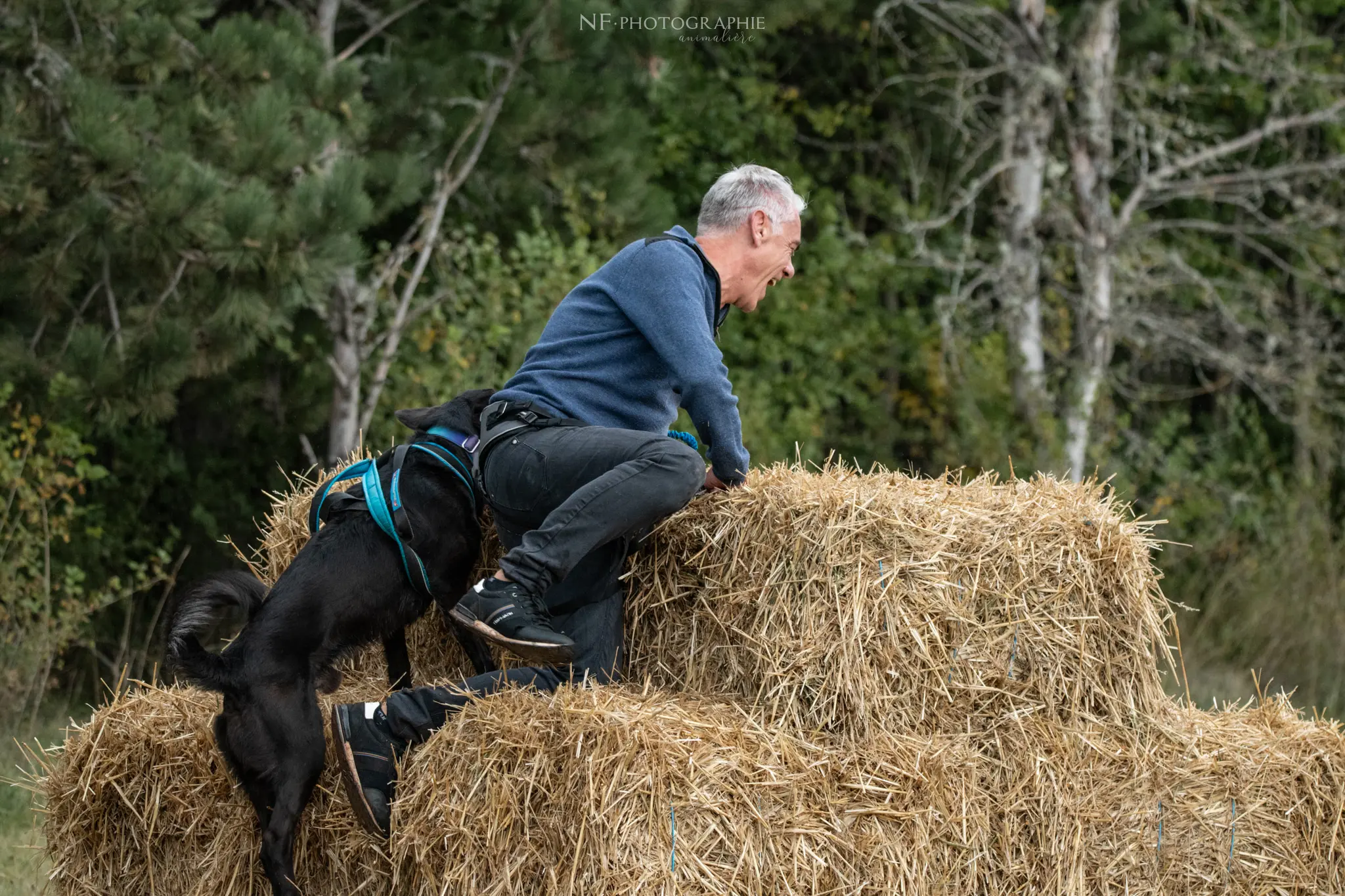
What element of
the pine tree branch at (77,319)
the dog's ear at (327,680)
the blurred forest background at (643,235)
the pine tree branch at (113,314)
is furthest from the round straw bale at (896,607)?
the pine tree branch at (77,319)

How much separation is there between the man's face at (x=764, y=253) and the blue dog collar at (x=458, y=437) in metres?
0.80

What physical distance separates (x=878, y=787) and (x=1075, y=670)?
66 centimetres

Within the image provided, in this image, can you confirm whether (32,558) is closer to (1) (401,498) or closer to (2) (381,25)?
(2) (381,25)

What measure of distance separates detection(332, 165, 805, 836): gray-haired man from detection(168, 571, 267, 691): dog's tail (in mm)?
329

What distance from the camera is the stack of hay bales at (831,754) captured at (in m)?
3.07

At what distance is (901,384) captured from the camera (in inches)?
455

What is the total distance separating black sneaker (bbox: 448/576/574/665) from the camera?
10.4 feet

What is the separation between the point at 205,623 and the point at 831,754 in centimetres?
154

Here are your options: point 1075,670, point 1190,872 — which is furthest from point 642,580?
point 1190,872

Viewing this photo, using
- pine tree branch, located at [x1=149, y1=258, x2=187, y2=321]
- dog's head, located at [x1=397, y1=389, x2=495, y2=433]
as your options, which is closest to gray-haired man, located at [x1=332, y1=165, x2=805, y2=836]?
dog's head, located at [x1=397, y1=389, x2=495, y2=433]

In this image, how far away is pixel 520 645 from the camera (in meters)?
3.18

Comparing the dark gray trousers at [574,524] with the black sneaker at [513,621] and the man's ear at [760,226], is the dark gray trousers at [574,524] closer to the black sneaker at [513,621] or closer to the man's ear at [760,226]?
the black sneaker at [513,621]

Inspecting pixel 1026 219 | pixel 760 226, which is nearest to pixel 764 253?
pixel 760 226

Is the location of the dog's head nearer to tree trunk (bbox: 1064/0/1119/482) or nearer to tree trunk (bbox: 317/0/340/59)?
tree trunk (bbox: 317/0/340/59)
